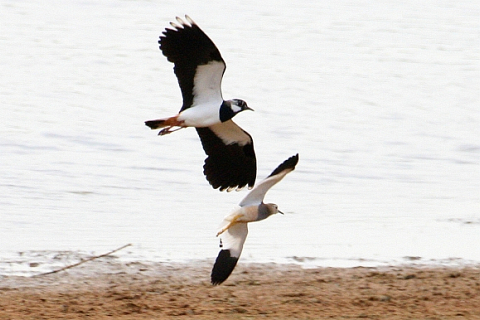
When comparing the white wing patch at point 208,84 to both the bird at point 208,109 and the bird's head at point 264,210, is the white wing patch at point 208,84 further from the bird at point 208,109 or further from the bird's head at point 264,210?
the bird's head at point 264,210

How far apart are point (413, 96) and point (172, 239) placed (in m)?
8.00

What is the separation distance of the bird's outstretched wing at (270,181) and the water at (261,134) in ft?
3.53

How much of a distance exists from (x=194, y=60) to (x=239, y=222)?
1243 mm

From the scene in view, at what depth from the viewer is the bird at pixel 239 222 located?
24.1ft

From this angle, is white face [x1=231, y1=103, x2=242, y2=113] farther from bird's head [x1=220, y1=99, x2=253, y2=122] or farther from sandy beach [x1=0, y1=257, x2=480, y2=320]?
sandy beach [x1=0, y1=257, x2=480, y2=320]

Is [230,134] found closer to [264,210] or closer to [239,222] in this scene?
[264,210]

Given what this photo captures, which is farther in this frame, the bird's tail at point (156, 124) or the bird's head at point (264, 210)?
the bird's tail at point (156, 124)

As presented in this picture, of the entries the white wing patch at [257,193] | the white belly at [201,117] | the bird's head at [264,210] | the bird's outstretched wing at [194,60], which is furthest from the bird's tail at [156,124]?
the bird's head at [264,210]

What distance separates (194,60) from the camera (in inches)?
313

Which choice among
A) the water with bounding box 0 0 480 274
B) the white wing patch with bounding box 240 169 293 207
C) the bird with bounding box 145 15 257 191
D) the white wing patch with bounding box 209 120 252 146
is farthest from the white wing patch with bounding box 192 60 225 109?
the water with bounding box 0 0 480 274

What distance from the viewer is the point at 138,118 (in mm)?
13992

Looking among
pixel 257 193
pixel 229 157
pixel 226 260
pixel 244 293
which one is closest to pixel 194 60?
pixel 229 157

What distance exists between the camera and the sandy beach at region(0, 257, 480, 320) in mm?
7258

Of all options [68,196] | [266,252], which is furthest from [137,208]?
[266,252]
